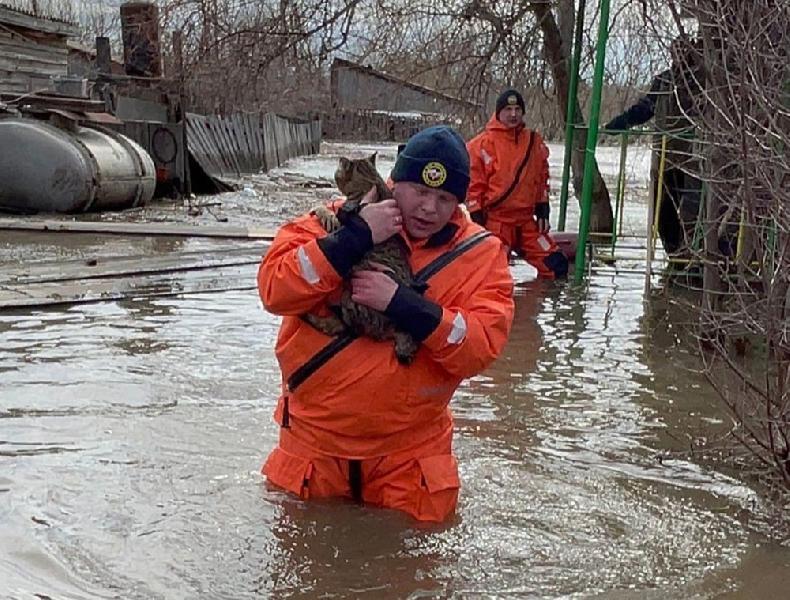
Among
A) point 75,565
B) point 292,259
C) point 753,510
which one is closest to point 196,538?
point 75,565

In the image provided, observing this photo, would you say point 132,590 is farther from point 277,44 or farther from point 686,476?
point 277,44

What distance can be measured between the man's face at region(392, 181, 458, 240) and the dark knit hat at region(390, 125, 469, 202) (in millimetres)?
22

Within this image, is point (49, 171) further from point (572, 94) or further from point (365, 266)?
point (365, 266)

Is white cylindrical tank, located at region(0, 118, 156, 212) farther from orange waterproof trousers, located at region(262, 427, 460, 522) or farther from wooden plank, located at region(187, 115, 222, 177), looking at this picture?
orange waterproof trousers, located at region(262, 427, 460, 522)

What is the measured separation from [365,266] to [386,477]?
779 mm

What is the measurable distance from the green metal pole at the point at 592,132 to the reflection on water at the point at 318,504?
2.78 meters

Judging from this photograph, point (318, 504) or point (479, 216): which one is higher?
point (479, 216)

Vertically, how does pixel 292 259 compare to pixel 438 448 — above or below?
above

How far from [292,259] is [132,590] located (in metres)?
1.19

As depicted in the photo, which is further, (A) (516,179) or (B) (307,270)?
(A) (516,179)

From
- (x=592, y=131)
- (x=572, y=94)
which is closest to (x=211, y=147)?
(x=572, y=94)

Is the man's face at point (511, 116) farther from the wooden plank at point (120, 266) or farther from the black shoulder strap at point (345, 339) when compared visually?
the black shoulder strap at point (345, 339)

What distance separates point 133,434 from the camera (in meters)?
5.44

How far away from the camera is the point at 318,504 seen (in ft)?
13.6
